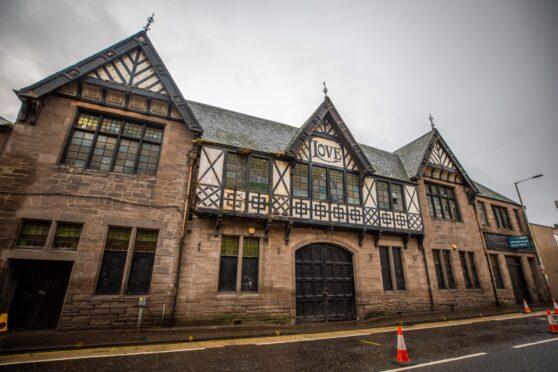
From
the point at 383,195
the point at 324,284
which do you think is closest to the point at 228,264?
the point at 324,284

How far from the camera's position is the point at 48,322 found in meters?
7.68

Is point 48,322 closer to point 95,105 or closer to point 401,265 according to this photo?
point 95,105

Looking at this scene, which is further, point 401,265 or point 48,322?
point 401,265

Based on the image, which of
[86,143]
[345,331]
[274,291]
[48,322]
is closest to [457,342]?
[345,331]

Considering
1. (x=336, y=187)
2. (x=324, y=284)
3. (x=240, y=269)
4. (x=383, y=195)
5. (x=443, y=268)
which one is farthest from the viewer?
(x=443, y=268)

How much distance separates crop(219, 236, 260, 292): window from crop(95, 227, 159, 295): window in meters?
2.60

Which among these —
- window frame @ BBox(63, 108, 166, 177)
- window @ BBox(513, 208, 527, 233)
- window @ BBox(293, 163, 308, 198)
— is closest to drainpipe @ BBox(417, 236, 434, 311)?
window @ BBox(293, 163, 308, 198)

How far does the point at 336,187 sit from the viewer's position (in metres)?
12.6

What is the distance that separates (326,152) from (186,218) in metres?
7.70

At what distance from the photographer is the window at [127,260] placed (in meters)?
8.30

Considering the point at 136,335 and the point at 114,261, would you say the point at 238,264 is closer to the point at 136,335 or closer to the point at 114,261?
the point at 136,335

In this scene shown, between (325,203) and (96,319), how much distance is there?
378 inches

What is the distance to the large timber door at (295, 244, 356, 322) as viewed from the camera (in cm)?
1077

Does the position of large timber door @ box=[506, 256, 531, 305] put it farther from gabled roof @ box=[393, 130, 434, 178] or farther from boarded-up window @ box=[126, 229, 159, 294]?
boarded-up window @ box=[126, 229, 159, 294]
